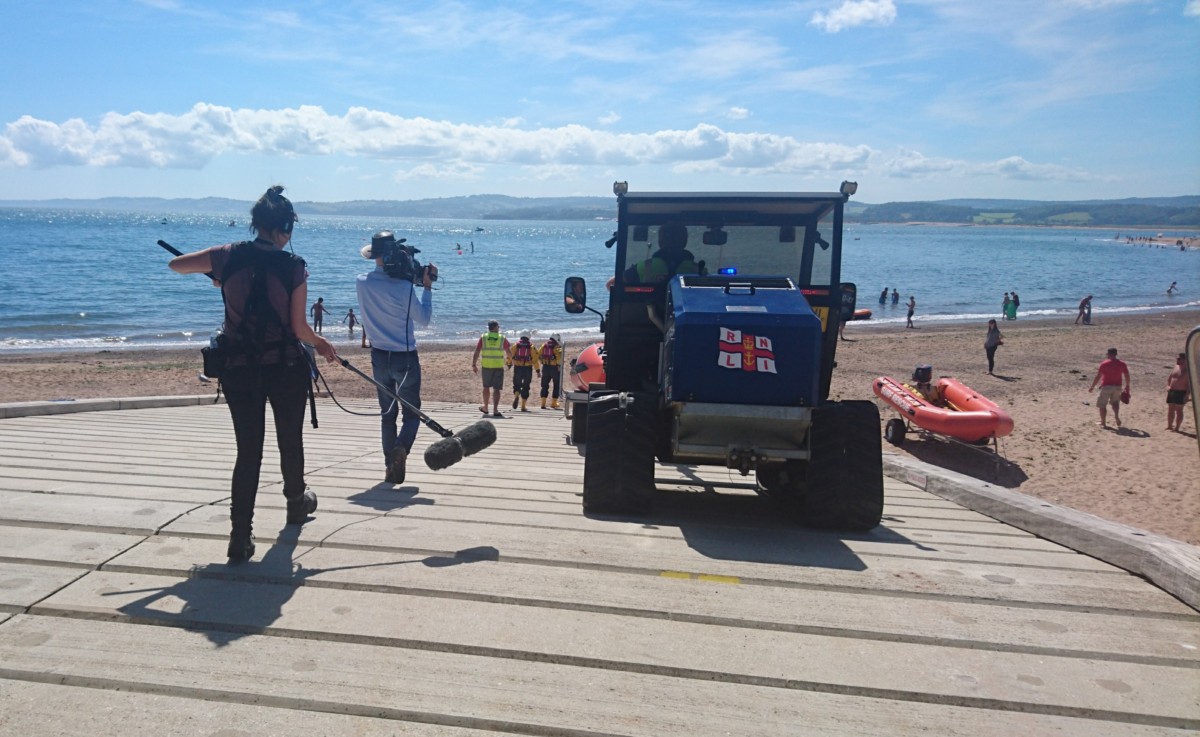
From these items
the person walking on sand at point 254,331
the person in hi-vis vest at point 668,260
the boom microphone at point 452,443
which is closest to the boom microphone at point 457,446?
the boom microphone at point 452,443

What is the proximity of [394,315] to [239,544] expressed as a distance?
8.84 ft

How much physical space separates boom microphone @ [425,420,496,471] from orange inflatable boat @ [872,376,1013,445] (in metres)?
12.7

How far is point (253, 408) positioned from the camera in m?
4.12

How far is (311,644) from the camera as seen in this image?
10.3 feet

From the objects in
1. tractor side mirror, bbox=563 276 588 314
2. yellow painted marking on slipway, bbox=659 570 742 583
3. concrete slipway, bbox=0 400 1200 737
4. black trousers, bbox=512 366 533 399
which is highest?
tractor side mirror, bbox=563 276 588 314

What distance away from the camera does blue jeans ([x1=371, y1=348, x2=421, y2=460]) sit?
245 inches

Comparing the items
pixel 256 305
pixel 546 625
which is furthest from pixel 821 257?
pixel 256 305

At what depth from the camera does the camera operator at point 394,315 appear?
20.5ft

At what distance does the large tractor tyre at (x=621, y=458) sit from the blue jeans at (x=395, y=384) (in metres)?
1.62

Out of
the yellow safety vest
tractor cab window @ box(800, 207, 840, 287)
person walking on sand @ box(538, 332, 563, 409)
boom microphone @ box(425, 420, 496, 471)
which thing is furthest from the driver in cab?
person walking on sand @ box(538, 332, 563, 409)

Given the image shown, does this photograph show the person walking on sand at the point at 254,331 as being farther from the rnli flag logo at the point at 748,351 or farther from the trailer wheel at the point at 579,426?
the trailer wheel at the point at 579,426

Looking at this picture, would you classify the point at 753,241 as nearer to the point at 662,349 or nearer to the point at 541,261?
the point at 662,349

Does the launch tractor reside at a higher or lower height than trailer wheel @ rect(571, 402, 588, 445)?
higher

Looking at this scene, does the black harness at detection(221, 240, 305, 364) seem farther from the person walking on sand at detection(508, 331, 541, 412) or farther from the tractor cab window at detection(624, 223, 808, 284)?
the person walking on sand at detection(508, 331, 541, 412)
